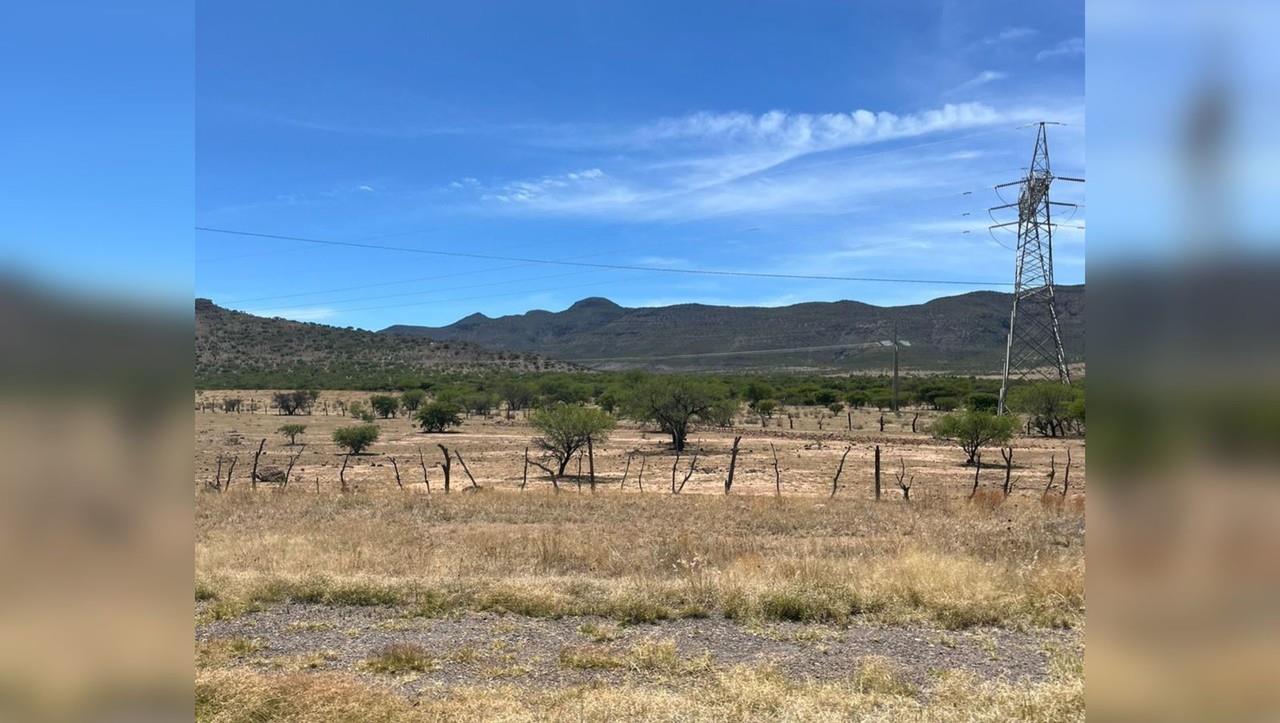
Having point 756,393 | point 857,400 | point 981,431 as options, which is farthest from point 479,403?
point 981,431

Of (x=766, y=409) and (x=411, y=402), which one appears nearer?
(x=766, y=409)

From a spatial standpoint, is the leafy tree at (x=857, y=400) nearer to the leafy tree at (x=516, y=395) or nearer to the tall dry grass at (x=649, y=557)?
the leafy tree at (x=516, y=395)

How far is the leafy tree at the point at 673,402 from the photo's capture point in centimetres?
5188

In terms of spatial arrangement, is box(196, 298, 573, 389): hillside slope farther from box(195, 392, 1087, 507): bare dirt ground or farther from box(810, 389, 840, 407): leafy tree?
→ box(810, 389, 840, 407): leafy tree

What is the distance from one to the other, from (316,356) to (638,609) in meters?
128

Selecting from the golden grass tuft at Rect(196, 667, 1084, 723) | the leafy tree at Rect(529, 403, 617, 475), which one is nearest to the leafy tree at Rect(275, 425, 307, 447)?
the leafy tree at Rect(529, 403, 617, 475)

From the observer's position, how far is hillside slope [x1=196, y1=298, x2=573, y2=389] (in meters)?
104

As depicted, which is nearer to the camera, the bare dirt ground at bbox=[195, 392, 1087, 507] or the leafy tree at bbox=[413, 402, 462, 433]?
the bare dirt ground at bbox=[195, 392, 1087, 507]

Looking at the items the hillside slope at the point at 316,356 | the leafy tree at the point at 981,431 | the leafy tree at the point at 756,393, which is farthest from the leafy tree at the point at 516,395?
the leafy tree at the point at 981,431

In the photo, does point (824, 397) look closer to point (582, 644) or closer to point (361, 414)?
point (361, 414)

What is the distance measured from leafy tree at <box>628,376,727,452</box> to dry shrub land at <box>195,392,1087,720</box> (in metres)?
27.6

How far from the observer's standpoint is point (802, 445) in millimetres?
46656

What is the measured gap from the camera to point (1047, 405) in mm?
54750
